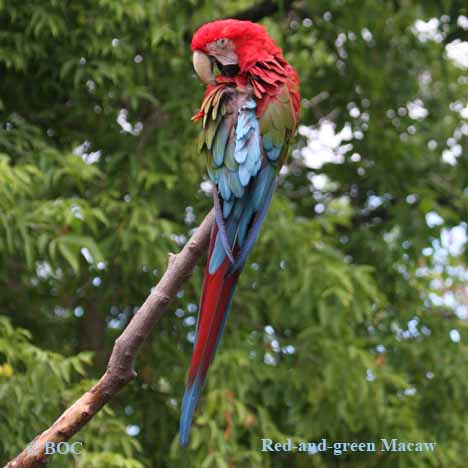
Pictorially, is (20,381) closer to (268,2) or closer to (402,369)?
(402,369)

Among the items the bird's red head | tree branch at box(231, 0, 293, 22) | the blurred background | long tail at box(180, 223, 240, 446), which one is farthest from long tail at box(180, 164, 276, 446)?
tree branch at box(231, 0, 293, 22)

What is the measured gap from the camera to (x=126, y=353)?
1.33 m

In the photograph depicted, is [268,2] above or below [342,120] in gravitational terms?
above

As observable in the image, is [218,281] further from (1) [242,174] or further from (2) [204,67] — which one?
(2) [204,67]

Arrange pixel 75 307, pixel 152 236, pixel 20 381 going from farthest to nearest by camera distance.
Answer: pixel 75 307
pixel 152 236
pixel 20 381

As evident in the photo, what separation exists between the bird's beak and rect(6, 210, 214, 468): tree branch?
0.36m

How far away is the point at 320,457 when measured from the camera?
2.71 metres

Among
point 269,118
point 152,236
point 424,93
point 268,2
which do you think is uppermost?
point 269,118

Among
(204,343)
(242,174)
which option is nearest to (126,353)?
(204,343)

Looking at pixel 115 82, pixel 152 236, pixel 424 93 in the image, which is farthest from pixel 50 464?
pixel 424 93

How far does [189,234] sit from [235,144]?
3.86 ft

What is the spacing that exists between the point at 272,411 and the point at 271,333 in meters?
0.25

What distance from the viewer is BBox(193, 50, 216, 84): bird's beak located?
160cm

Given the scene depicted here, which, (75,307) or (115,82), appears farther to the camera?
(75,307)
